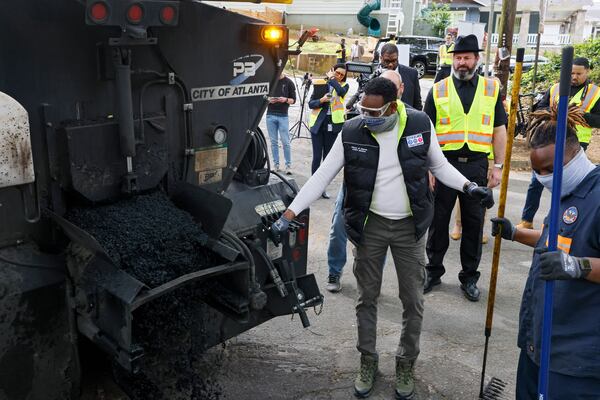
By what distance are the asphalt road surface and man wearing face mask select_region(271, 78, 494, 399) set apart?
27 centimetres

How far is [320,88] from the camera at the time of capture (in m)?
7.90

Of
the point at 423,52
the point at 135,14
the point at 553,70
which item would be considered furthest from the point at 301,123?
the point at 423,52

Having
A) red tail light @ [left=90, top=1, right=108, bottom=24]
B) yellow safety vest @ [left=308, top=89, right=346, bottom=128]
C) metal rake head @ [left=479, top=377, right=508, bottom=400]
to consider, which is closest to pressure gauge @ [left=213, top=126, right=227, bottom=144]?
red tail light @ [left=90, top=1, right=108, bottom=24]

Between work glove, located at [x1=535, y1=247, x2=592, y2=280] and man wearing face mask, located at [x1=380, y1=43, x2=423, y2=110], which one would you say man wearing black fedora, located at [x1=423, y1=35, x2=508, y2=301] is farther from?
work glove, located at [x1=535, y1=247, x2=592, y2=280]

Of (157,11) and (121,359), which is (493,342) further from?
(157,11)

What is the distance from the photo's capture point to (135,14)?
2.58 meters

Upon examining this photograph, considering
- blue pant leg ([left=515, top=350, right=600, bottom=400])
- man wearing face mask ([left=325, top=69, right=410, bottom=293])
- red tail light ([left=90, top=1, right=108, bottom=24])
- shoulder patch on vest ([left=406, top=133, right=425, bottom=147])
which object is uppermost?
red tail light ([left=90, top=1, right=108, bottom=24])

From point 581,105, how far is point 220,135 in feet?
14.8

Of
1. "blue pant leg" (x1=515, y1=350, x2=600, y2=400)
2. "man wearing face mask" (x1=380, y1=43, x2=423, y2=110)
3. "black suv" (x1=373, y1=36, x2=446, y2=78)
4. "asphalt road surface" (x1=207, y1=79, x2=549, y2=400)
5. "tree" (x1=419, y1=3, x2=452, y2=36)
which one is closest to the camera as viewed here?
"blue pant leg" (x1=515, y1=350, x2=600, y2=400)

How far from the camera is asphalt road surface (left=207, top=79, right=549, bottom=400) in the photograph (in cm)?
364

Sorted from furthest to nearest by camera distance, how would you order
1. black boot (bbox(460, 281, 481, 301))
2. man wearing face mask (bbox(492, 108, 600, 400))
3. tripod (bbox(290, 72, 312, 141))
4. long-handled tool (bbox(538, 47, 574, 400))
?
1. tripod (bbox(290, 72, 312, 141))
2. black boot (bbox(460, 281, 481, 301))
3. man wearing face mask (bbox(492, 108, 600, 400))
4. long-handled tool (bbox(538, 47, 574, 400))

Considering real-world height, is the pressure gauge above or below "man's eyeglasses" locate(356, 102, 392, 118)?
below

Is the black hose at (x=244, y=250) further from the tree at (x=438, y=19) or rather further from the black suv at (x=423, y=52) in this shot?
the tree at (x=438, y=19)

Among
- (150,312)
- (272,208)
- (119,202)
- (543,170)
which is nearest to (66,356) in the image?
(150,312)
